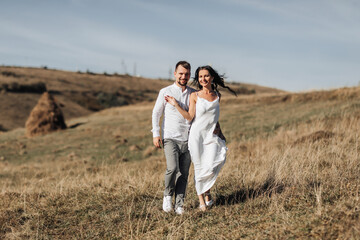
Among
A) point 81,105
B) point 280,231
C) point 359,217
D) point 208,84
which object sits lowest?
point 81,105

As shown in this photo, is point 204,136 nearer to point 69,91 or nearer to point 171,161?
point 171,161

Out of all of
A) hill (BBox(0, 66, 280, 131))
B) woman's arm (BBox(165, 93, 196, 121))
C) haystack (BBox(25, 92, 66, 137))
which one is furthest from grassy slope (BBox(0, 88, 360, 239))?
hill (BBox(0, 66, 280, 131))

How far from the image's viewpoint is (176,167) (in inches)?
169

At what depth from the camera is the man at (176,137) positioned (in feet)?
14.1

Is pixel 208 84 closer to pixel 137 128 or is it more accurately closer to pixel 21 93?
pixel 137 128

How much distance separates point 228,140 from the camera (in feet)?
44.9

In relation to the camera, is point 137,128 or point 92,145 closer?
point 92,145

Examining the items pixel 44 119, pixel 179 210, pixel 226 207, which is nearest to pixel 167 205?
pixel 179 210

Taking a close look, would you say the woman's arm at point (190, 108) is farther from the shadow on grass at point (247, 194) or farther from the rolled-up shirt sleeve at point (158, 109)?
the shadow on grass at point (247, 194)

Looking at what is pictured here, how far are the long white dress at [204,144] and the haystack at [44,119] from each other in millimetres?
22404

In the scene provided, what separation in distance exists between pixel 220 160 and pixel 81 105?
5093 centimetres

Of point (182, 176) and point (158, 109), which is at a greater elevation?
point (158, 109)

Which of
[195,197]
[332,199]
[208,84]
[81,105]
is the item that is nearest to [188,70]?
[208,84]

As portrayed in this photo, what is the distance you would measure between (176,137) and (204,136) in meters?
0.39
